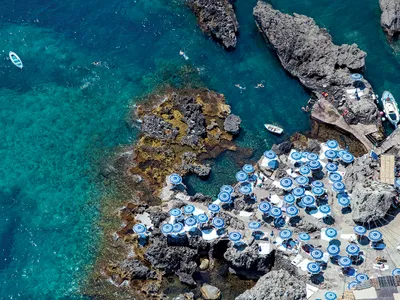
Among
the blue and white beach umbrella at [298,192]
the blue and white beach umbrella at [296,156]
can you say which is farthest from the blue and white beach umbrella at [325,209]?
the blue and white beach umbrella at [296,156]

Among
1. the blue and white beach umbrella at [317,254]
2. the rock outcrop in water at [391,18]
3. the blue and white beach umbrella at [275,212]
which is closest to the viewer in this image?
the blue and white beach umbrella at [317,254]

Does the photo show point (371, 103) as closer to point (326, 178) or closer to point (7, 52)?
point (326, 178)

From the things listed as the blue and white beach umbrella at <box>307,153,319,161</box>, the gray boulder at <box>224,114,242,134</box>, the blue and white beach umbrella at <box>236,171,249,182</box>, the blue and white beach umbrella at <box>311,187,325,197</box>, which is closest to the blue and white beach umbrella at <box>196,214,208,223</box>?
the blue and white beach umbrella at <box>236,171,249,182</box>

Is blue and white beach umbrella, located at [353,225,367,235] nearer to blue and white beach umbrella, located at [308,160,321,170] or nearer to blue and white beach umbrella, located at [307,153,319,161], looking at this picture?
blue and white beach umbrella, located at [308,160,321,170]

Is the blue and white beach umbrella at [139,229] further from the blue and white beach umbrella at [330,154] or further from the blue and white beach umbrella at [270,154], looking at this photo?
the blue and white beach umbrella at [330,154]

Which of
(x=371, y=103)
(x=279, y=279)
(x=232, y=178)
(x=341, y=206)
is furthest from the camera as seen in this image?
(x=371, y=103)

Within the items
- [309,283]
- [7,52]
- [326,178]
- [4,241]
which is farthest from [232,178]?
[7,52]

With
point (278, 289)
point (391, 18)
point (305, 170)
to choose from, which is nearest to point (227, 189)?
point (305, 170)

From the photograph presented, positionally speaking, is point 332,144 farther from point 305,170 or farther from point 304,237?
point 304,237
